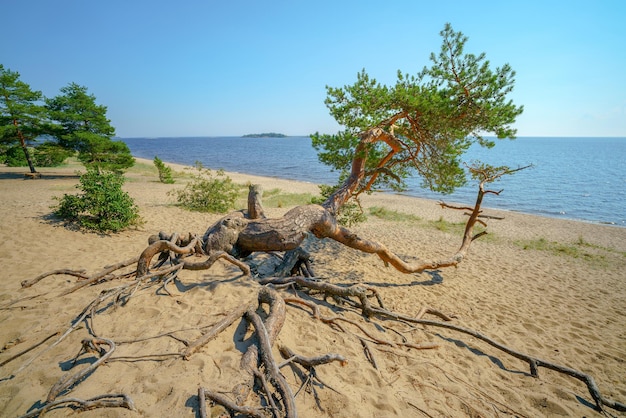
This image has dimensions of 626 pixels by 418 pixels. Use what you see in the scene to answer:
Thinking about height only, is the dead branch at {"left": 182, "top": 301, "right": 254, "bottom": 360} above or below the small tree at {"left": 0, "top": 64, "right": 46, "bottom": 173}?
below

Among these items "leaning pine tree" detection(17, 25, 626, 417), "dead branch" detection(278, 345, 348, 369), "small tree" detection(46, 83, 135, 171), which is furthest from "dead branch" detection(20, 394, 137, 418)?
"small tree" detection(46, 83, 135, 171)

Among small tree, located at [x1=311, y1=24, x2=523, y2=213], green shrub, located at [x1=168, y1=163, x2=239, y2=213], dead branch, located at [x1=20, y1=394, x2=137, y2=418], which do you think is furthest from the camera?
green shrub, located at [x1=168, y1=163, x2=239, y2=213]

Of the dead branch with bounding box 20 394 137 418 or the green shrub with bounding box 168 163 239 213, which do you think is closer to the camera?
the dead branch with bounding box 20 394 137 418

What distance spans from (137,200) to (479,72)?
664 inches

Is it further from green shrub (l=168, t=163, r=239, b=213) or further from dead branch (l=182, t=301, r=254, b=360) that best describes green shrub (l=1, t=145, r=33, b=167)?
dead branch (l=182, t=301, r=254, b=360)

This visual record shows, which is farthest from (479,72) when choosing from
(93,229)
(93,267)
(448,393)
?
(93,229)

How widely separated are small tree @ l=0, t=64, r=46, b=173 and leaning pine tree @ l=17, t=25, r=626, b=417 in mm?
21185

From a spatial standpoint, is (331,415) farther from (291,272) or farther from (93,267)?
(93,267)

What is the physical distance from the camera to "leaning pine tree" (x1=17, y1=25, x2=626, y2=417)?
9.72ft

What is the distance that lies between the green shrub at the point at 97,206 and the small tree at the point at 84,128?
38.0 feet

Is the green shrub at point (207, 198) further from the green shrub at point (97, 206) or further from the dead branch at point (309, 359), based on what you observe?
the dead branch at point (309, 359)

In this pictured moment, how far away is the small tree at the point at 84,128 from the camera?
18516 mm

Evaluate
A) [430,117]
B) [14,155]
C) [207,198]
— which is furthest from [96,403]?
[14,155]

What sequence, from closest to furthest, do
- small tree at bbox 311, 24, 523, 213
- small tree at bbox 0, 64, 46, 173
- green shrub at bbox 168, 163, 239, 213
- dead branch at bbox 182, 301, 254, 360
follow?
dead branch at bbox 182, 301, 254, 360 < small tree at bbox 311, 24, 523, 213 < green shrub at bbox 168, 163, 239, 213 < small tree at bbox 0, 64, 46, 173
